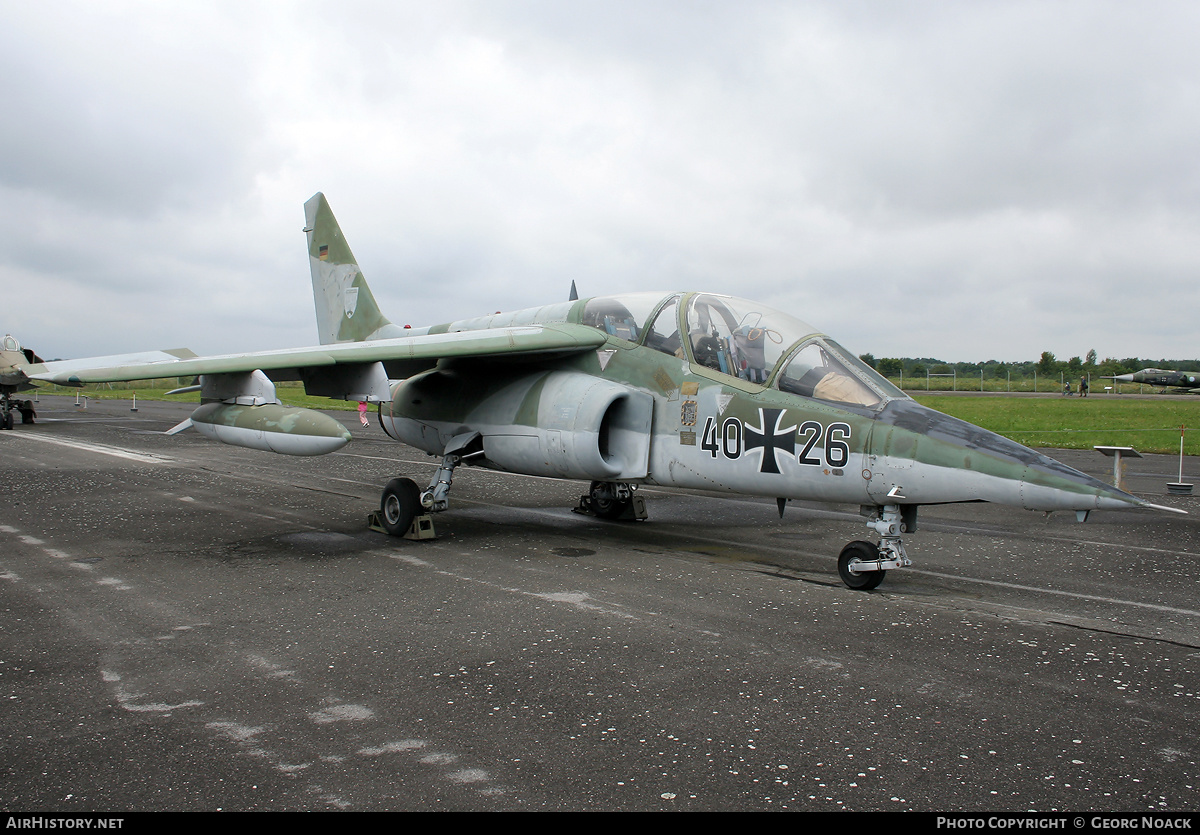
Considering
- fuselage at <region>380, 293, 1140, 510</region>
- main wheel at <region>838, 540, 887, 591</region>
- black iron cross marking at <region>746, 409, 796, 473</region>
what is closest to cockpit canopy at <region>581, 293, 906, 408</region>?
fuselage at <region>380, 293, 1140, 510</region>

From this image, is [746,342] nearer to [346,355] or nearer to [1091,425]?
[346,355]

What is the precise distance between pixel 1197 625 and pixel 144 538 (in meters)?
10.5

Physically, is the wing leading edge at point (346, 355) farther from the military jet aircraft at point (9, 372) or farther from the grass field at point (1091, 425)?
the military jet aircraft at point (9, 372)

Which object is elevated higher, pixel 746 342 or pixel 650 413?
pixel 746 342

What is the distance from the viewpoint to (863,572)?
21.8 feet

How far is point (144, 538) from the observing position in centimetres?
911

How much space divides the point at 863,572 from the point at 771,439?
4.65ft

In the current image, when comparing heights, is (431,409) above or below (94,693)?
above

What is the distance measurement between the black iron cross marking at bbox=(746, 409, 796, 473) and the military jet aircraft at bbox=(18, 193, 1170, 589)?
0.02 metres

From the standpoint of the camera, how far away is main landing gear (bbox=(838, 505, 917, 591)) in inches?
258

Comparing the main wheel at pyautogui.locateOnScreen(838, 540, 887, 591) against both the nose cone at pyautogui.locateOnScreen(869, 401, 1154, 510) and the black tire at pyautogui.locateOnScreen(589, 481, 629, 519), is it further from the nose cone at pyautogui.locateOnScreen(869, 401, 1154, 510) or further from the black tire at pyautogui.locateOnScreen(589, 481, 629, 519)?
the black tire at pyautogui.locateOnScreen(589, 481, 629, 519)

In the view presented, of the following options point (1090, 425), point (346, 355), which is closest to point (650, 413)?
point (346, 355)

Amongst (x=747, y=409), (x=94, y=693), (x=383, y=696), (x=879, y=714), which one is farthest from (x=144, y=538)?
(x=879, y=714)

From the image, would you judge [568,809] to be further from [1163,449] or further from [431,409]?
[1163,449]
